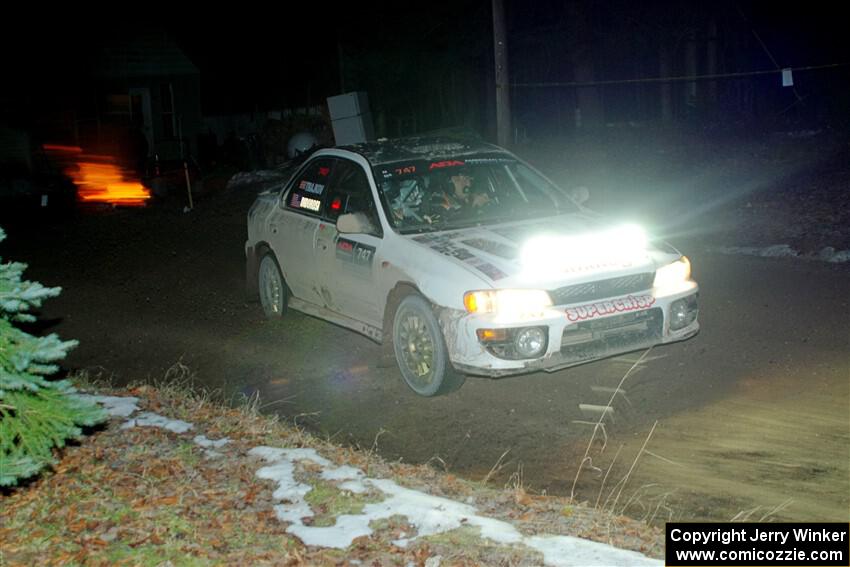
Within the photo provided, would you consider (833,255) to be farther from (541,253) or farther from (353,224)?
(353,224)

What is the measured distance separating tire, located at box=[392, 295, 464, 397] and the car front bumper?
143 millimetres

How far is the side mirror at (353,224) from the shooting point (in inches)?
321

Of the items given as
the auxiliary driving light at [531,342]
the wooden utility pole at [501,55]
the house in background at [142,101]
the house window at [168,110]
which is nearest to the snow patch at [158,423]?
the auxiliary driving light at [531,342]

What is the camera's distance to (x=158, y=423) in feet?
22.1

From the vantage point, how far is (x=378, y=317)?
820cm

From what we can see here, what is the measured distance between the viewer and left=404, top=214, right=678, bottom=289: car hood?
7176 millimetres

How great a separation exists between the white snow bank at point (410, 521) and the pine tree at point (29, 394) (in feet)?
3.71

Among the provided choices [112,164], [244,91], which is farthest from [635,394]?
[244,91]

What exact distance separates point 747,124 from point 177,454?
19084mm

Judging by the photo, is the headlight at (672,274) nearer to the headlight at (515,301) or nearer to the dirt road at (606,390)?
the dirt road at (606,390)

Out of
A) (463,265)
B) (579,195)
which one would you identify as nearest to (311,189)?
(579,195)

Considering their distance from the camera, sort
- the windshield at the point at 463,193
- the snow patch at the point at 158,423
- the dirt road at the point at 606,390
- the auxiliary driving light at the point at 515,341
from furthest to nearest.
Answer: the windshield at the point at 463,193, the auxiliary driving light at the point at 515,341, the snow patch at the point at 158,423, the dirt road at the point at 606,390

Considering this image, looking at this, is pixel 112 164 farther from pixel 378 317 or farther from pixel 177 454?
pixel 177 454

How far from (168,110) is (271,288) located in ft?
68.8
